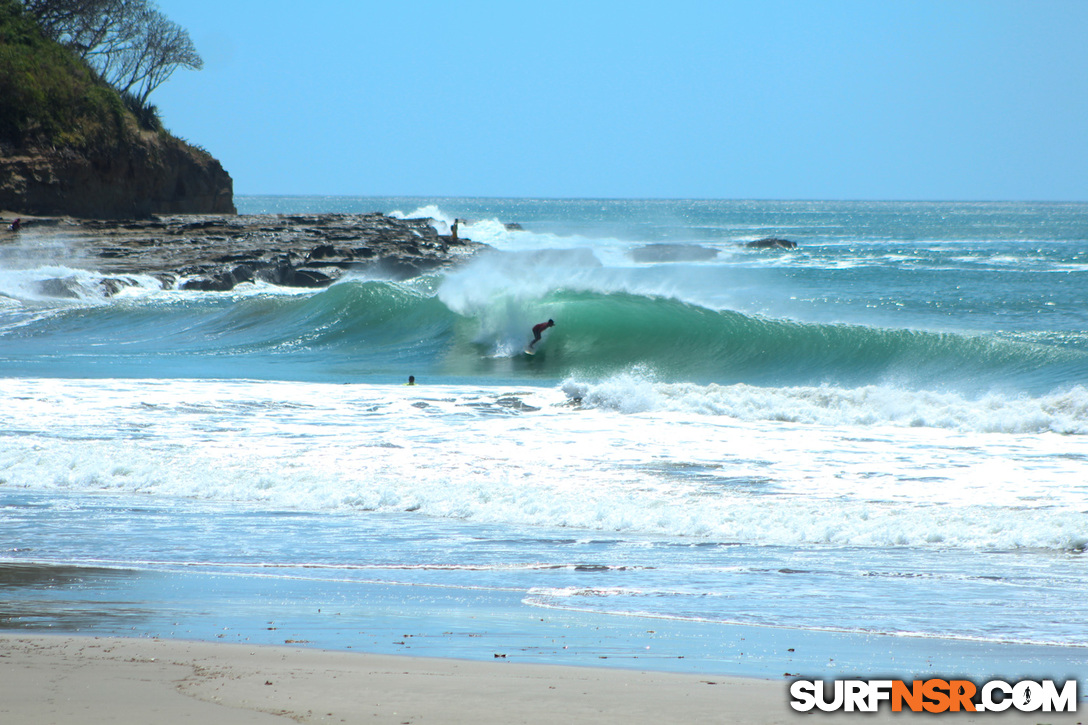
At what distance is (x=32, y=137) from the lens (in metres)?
36.4

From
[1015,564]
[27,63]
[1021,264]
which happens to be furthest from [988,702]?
[1021,264]

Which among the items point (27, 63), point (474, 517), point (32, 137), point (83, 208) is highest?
point (27, 63)

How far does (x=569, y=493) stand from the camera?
8055mm

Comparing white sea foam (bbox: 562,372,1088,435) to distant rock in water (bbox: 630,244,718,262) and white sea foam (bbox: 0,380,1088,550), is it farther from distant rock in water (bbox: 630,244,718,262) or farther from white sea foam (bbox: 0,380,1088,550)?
distant rock in water (bbox: 630,244,718,262)

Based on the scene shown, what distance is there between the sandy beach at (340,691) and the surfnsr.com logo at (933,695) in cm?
8

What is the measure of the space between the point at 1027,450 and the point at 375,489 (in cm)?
660

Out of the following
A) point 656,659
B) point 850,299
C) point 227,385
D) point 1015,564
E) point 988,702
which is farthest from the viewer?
point 850,299

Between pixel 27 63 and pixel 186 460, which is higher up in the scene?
pixel 27 63

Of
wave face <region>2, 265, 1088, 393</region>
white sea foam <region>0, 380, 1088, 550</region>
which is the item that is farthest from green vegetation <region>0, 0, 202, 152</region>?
white sea foam <region>0, 380, 1088, 550</region>

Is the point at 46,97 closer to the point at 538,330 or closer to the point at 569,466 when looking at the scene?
the point at 538,330

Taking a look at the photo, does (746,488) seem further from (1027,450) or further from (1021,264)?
(1021,264)

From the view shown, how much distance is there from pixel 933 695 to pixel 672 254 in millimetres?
44804

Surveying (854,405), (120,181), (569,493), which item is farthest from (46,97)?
(569,493)

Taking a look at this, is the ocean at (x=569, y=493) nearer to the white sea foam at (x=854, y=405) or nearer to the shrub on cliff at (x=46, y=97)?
the white sea foam at (x=854, y=405)
